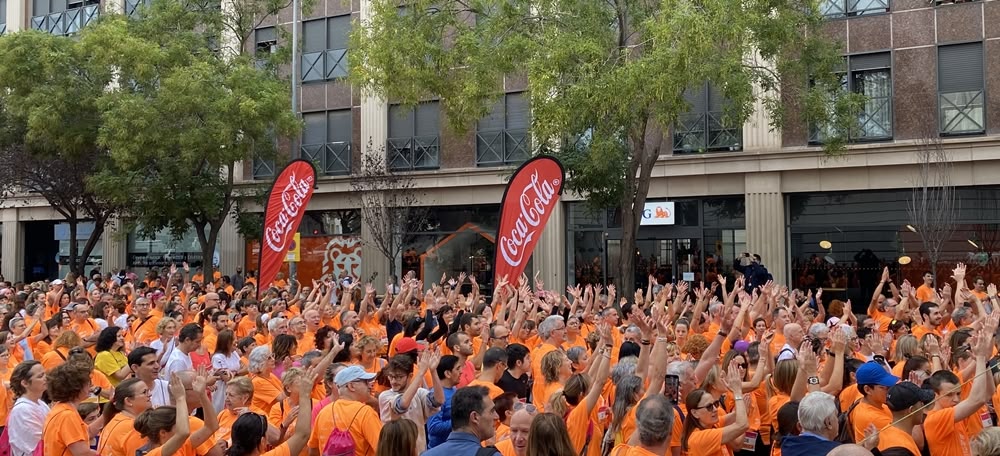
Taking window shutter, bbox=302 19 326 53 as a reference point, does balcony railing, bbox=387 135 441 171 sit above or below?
below

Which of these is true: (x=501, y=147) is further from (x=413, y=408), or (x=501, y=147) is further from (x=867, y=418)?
(x=867, y=418)

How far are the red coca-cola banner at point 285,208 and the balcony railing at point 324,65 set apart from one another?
41.9 ft

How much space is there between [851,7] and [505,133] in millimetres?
9065

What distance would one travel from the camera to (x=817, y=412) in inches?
218

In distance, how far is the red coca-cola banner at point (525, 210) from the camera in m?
12.8

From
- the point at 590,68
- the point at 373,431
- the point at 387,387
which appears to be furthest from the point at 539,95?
the point at 373,431

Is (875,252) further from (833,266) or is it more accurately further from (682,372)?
(682,372)

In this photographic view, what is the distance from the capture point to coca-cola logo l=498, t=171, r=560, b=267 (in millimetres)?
12778

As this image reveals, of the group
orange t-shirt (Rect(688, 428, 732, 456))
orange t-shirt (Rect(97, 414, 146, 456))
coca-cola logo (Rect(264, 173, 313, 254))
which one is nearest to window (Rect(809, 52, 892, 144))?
coca-cola logo (Rect(264, 173, 313, 254))

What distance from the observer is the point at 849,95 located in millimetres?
19750

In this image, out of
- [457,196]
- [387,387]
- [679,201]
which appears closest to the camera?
[387,387]

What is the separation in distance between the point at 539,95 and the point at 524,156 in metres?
9.15

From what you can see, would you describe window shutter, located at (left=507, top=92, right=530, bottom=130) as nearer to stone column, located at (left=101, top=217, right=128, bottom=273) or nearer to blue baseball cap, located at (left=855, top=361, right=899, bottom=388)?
stone column, located at (left=101, top=217, right=128, bottom=273)

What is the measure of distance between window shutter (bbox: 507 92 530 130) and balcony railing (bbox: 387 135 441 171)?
7.85 ft
